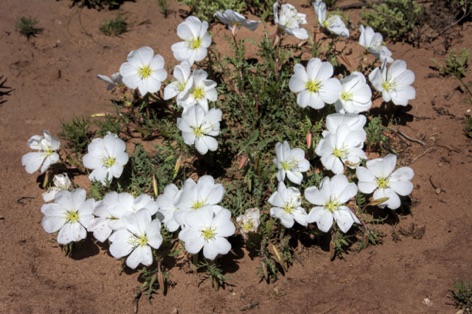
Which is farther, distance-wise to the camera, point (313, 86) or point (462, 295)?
point (313, 86)

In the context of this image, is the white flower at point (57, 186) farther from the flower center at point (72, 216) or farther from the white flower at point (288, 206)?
the white flower at point (288, 206)

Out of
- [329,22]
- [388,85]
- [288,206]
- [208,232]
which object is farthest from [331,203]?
[329,22]

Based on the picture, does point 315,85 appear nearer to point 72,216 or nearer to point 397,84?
point 397,84

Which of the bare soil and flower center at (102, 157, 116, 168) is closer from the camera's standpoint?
the bare soil

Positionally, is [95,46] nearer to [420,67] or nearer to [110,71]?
[110,71]

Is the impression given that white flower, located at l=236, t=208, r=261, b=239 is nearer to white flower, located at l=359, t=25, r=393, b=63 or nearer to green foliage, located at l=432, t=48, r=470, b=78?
white flower, located at l=359, t=25, r=393, b=63

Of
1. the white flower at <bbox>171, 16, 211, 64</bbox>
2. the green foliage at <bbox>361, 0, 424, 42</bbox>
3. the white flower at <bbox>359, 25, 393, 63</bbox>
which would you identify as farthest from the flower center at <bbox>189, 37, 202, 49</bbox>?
the green foliage at <bbox>361, 0, 424, 42</bbox>
